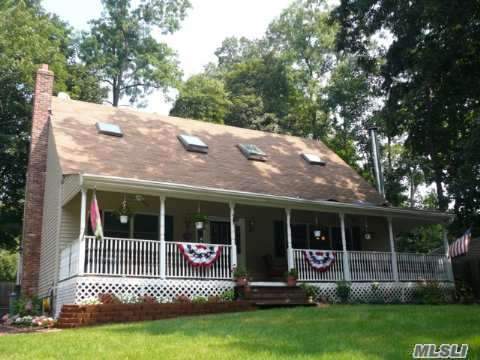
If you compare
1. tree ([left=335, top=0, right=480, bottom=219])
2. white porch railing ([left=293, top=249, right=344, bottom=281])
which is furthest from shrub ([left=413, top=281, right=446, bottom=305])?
tree ([left=335, top=0, right=480, bottom=219])

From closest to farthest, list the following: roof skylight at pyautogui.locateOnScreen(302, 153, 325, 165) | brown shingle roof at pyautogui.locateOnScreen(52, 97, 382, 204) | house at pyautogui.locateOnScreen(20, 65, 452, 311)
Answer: house at pyautogui.locateOnScreen(20, 65, 452, 311) < brown shingle roof at pyautogui.locateOnScreen(52, 97, 382, 204) < roof skylight at pyautogui.locateOnScreen(302, 153, 325, 165)

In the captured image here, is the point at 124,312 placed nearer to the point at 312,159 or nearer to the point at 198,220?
the point at 198,220

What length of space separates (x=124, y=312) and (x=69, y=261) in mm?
2234

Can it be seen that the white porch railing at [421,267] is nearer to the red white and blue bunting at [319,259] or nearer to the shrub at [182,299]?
the red white and blue bunting at [319,259]

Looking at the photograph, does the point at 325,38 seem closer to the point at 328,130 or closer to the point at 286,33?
the point at 286,33

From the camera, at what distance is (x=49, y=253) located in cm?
1520

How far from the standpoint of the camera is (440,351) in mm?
5996

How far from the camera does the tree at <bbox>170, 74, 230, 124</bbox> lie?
32.2 meters

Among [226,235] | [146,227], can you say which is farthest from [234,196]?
[146,227]

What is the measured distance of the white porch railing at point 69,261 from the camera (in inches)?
485

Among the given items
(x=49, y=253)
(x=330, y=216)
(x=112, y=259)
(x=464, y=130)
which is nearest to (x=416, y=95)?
(x=464, y=130)

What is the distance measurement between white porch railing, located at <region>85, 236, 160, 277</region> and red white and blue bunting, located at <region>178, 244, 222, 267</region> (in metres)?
0.69

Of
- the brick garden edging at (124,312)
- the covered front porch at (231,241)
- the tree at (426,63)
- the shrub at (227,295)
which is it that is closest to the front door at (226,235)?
the covered front porch at (231,241)

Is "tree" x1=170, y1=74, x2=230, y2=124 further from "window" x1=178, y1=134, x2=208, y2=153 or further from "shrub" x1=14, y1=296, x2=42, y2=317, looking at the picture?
"shrub" x1=14, y1=296, x2=42, y2=317
